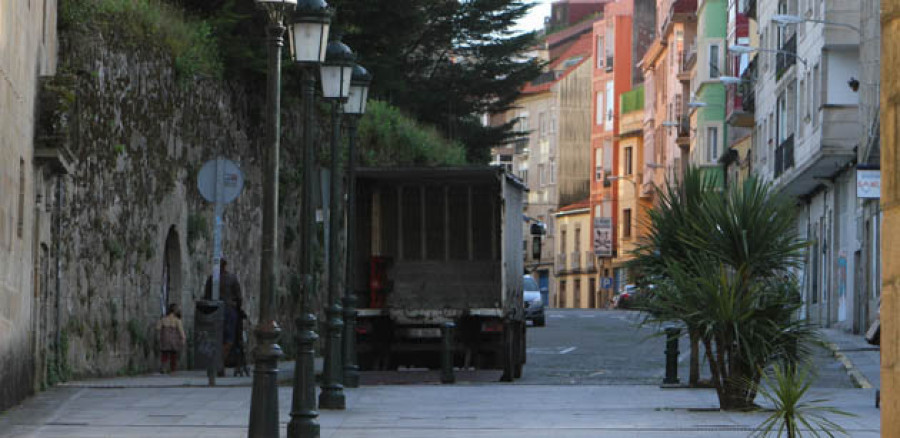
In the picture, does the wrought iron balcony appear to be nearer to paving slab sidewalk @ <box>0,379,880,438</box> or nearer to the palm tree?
paving slab sidewalk @ <box>0,379,880,438</box>

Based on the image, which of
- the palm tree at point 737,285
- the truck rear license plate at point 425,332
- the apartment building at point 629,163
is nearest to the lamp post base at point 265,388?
the palm tree at point 737,285

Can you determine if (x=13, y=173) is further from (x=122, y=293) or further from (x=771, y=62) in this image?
(x=771, y=62)

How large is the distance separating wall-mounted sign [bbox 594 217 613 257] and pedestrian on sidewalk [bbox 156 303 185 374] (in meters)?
84.0

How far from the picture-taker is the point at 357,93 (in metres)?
23.2

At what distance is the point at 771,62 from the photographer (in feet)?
198

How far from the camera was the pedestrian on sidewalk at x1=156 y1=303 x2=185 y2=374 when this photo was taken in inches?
1054

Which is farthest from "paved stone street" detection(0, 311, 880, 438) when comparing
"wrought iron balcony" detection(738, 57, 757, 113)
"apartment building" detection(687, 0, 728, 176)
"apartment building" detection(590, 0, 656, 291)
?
"apartment building" detection(590, 0, 656, 291)

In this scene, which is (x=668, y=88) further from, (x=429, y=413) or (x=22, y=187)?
(x=429, y=413)

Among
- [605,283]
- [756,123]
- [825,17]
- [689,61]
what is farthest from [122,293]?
[605,283]

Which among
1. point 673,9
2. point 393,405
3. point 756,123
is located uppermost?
point 673,9

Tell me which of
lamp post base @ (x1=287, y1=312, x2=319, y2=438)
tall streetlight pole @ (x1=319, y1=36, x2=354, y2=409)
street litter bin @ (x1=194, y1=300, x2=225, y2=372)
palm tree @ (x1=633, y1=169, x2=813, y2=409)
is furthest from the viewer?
street litter bin @ (x1=194, y1=300, x2=225, y2=372)

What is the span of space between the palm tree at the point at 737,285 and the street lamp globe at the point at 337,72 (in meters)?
4.02

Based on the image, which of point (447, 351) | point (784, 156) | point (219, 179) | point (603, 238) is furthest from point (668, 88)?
point (219, 179)

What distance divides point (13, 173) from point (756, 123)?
50131 millimetres
